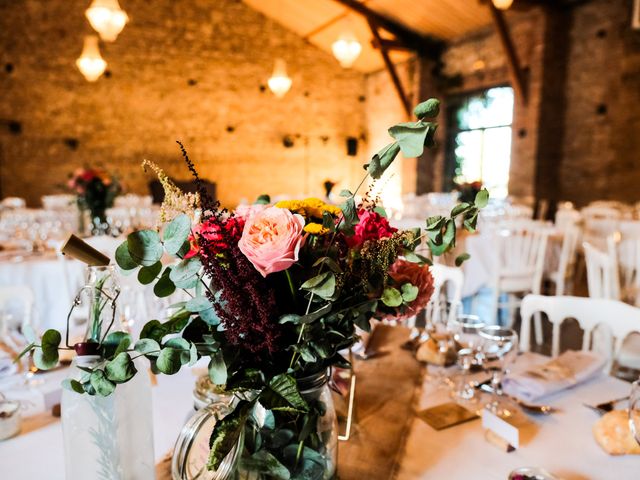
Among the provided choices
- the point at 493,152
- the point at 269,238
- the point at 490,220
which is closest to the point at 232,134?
the point at 493,152

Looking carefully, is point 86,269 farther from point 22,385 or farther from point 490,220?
point 490,220

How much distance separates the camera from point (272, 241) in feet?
1.87

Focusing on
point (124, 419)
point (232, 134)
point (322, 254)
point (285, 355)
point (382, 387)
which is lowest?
point (382, 387)

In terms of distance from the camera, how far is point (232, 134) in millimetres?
9852

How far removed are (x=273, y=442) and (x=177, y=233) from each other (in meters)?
0.31

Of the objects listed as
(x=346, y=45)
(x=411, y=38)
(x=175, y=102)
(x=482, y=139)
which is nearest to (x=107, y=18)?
(x=346, y=45)

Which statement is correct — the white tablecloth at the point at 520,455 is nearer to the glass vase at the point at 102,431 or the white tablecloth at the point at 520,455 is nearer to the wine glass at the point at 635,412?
the wine glass at the point at 635,412

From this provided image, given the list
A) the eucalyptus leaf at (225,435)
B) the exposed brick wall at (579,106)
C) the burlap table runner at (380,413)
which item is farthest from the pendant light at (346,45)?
the eucalyptus leaf at (225,435)

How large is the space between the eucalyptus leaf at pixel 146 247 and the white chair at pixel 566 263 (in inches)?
152

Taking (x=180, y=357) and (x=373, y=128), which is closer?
(x=180, y=357)

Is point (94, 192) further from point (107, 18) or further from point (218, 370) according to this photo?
point (218, 370)

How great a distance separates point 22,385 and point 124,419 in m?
0.67

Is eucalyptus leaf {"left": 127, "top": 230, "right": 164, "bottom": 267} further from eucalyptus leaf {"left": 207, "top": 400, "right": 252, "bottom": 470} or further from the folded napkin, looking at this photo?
the folded napkin

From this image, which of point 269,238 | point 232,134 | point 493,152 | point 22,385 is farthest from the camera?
point 232,134
